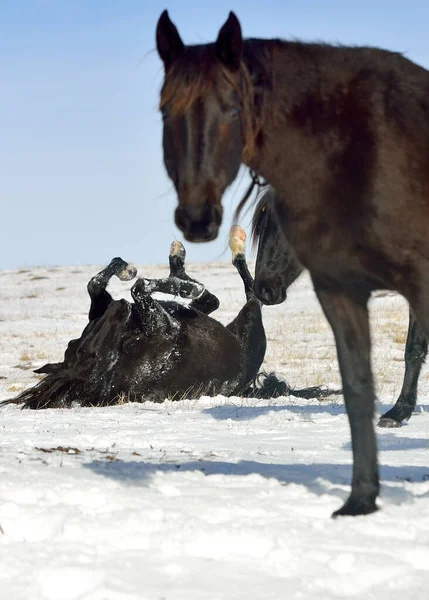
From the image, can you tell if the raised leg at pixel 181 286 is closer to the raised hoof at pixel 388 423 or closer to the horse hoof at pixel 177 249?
the horse hoof at pixel 177 249

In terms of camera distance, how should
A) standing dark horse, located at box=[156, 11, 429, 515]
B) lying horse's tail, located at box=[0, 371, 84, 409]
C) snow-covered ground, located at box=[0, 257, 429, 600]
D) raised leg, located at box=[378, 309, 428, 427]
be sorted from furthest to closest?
lying horse's tail, located at box=[0, 371, 84, 409] → raised leg, located at box=[378, 309, 428, 427] → standing dark horse, located at box=[156, 11, 429, 515] → snow-covered ground, located at box=[0, 257, 429, 600]

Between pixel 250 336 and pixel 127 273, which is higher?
pixel 127 273

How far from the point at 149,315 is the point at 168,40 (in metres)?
5.91

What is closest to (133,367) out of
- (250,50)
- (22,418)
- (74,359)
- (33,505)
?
(74,359)

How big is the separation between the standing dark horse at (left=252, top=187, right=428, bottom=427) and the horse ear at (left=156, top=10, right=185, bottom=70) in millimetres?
3743

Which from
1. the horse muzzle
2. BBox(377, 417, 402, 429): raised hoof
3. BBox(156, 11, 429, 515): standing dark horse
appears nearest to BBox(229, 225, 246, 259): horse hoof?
BBox(377, 417, 402, 429): raised hoof

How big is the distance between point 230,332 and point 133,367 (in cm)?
122

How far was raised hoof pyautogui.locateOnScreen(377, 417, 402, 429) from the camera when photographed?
8.08 metres

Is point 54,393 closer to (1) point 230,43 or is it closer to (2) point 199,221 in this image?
(2) point 199,221

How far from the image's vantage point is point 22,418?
8.45 metres

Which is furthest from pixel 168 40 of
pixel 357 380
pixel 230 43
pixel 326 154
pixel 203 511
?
pixel 203 511

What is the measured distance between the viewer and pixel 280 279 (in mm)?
8000

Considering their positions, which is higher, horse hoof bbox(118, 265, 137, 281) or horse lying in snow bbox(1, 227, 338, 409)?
horse hoof bbox(118, 265, 137, 281)

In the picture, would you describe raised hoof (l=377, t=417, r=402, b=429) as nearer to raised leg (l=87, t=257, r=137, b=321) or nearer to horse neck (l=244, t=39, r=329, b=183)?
raised leg (l=87, t=257, r=137, b=321)
